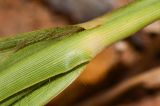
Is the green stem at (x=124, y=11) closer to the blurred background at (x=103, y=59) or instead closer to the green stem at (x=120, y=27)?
the green stem at (x=120, y=27)

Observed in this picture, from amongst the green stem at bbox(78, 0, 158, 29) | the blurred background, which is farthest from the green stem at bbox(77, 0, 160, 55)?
the blurred background

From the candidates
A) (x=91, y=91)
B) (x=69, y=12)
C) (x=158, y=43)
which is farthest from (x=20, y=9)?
(x=158, y=43)

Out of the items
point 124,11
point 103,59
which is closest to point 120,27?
point 124,11

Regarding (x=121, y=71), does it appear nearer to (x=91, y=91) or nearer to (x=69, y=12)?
(x=91, y=91)

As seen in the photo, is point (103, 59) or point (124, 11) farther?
point (103, 59)

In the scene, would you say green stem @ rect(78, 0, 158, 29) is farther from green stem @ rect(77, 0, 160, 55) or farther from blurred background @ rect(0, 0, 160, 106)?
blurred background @ rect(0, 0, 160, 106)

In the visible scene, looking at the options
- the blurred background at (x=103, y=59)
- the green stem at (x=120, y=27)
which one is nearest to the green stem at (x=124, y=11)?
the green stem at (x=120, y=27)

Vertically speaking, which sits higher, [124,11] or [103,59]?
[103,59]

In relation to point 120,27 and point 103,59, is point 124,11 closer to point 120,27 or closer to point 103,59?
point 120,27
